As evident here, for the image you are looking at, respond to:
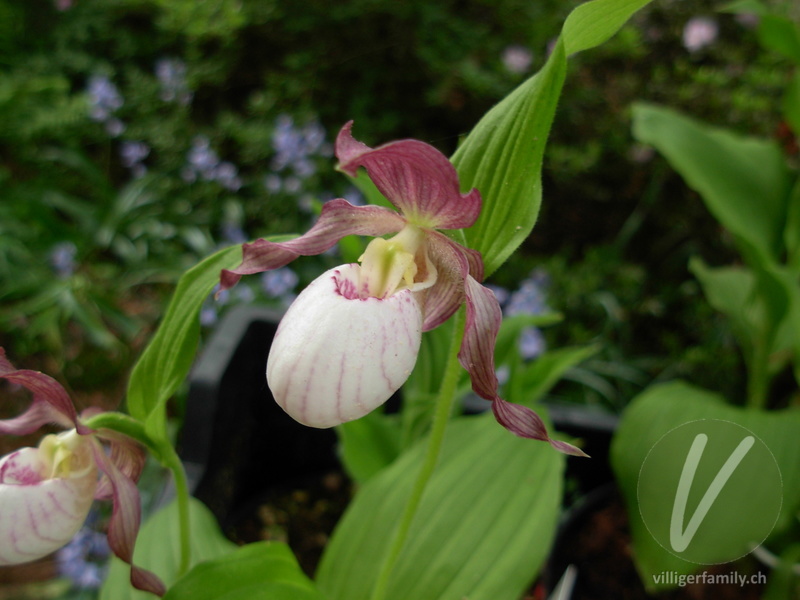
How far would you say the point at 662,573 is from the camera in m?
0.86

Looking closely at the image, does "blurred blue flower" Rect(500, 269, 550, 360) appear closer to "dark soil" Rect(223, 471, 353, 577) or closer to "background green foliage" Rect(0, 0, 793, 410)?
"background green foliage" Rect(0, 0, 793, 410)

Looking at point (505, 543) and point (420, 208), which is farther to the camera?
point (505, 543)

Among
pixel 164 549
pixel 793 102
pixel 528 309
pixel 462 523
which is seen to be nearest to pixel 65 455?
pixel 164 549

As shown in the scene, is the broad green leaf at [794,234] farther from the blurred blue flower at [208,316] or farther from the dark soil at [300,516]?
the blurred blue flower at [208,316]

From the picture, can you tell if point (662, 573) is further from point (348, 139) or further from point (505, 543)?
point (348, 139)

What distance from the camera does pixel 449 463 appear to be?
809 millimetres

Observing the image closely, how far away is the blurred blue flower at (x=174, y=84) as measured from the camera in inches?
74.5

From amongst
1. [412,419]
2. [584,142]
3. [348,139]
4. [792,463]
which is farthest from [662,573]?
[584,142]

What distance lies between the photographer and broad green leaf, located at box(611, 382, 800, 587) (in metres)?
0.88

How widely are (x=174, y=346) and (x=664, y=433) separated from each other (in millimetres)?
773

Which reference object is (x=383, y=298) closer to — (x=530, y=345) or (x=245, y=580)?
(x=245, y=580)

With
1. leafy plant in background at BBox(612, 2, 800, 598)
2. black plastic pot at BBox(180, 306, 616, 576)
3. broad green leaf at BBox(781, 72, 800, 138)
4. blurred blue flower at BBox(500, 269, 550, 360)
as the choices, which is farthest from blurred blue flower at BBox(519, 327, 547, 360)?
broad green leaf at BBox(781, 72, 800, 138)

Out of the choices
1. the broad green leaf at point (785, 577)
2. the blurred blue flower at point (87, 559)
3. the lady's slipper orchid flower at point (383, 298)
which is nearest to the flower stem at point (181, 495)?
the lady's slipper orchid flower at point (383, 298)

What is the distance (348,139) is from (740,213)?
957mm
